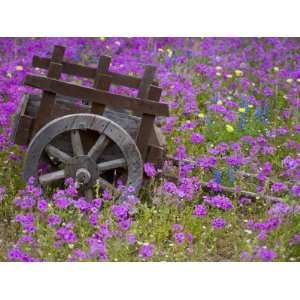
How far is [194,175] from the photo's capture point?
471 centimetres

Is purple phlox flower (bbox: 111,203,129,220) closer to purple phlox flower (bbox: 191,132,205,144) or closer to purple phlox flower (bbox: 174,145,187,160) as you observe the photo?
purple phlox flower (bbox: 174,145,187,160)

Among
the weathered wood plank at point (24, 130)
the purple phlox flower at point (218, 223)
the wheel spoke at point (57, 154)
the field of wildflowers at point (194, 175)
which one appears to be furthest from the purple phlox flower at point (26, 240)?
the purple phlox flower at point (218, 223)

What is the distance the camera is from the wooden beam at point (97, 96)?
410cm

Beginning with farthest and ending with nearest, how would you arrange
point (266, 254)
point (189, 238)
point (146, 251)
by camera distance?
1. point (189, 238)
2. point (146, 251)
3. point (266, 254)

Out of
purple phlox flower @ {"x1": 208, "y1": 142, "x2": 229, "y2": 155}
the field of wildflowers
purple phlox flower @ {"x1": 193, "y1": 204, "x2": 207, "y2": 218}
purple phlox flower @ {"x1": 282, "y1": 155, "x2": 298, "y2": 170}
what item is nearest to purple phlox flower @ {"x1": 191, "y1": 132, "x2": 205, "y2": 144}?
the field of wildflowers

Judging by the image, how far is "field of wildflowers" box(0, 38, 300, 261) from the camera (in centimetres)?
384

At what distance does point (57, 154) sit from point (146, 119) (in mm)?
617

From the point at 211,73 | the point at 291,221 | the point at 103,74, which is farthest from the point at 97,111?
the point at 211,73

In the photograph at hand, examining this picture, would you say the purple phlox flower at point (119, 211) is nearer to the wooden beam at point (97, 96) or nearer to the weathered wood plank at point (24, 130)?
the wooden beam at point (97, 96)

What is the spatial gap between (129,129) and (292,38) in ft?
9.51

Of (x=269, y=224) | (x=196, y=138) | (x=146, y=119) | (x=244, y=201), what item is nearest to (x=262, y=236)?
(x=269, y=224)

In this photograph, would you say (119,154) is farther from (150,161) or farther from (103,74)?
(103,74)

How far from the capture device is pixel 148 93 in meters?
4.16

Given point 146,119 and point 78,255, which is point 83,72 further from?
point 78,255
